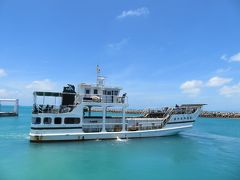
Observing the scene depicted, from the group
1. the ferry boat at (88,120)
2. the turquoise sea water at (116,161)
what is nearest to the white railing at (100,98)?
the ferry boat at (88,120)

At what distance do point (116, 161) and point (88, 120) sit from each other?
1029 cm

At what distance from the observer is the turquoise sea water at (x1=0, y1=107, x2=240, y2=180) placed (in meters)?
17.2

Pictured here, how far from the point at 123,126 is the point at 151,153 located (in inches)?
305

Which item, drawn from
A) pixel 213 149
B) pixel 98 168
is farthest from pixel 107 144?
pixel 213 149

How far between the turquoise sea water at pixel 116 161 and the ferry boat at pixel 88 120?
120 cm

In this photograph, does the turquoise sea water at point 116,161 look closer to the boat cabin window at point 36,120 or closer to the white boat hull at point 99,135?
the white boat hull at point 99,135

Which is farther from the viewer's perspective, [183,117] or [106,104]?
[183,117]

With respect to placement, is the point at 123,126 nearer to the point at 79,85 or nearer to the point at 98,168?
the point at 79,85

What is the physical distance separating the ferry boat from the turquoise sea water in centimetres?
120

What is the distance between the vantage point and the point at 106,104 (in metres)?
30.0

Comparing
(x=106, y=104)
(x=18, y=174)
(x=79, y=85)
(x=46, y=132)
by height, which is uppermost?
(x=79, y=85)

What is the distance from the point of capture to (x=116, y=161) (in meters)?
20.6

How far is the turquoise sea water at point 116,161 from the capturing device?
17172 millimetres

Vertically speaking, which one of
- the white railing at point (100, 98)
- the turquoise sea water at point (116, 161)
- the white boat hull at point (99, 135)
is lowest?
the turquoise sea water at point (116, 161)
